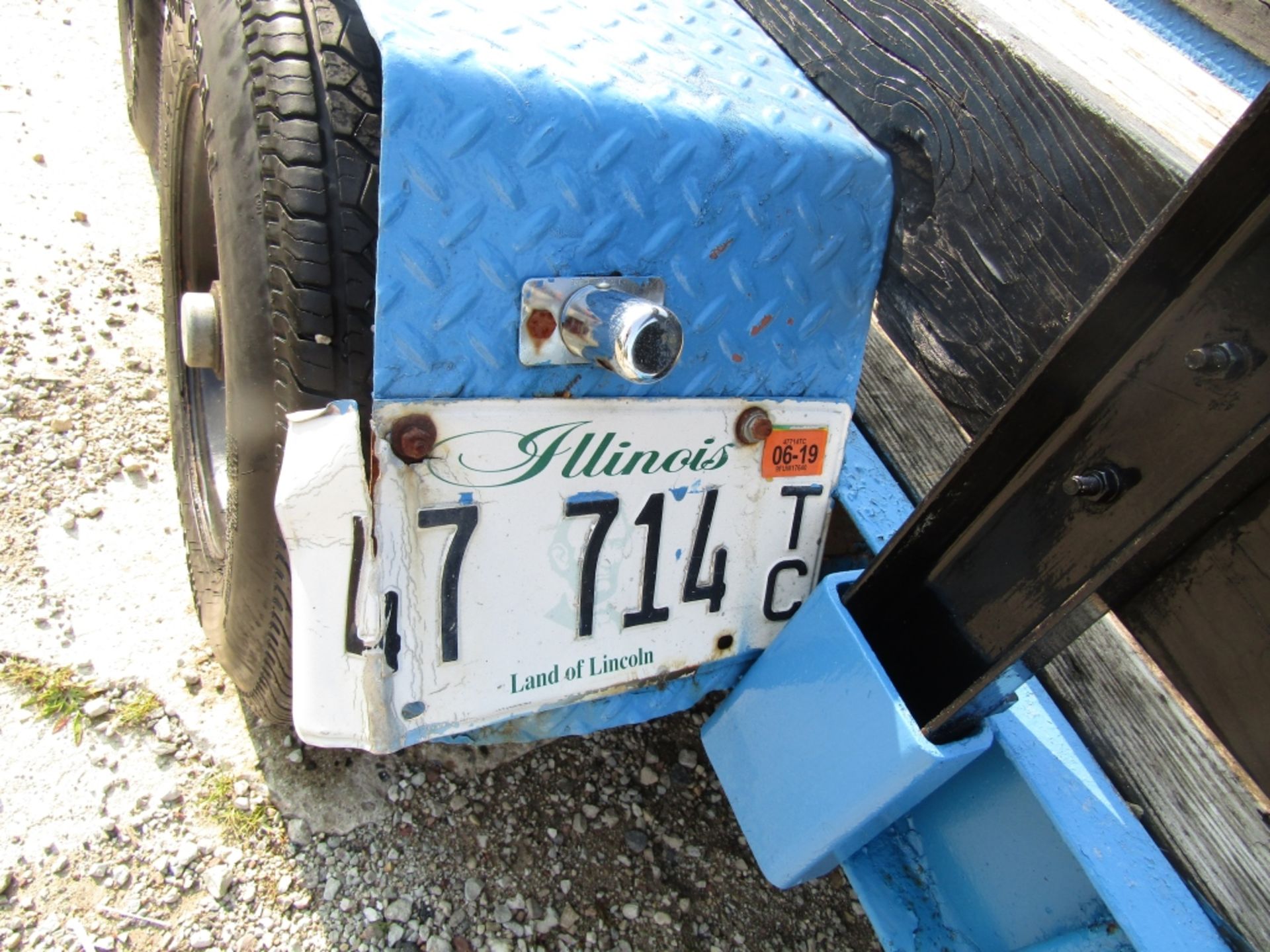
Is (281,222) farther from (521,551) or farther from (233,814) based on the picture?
(233,814)

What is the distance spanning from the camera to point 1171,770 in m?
1.12

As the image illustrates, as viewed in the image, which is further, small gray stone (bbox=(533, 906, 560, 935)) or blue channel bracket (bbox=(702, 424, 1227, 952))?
small gray stone (bbox=(533, 906, 560, 935))

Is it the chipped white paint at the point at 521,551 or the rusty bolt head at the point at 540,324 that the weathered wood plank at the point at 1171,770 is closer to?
the chipped white paint at the point at 521,551

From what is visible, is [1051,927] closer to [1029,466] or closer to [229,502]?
[1029,466]

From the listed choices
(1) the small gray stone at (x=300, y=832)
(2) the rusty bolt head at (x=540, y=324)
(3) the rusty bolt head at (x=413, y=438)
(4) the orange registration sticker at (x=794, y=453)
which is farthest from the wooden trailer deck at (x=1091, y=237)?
(1) the small gray stone at (x=300, y=832)

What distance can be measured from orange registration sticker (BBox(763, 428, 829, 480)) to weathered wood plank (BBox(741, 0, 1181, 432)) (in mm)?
218

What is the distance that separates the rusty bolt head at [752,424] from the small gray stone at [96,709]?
4.50 feet

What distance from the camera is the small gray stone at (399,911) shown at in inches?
60.3

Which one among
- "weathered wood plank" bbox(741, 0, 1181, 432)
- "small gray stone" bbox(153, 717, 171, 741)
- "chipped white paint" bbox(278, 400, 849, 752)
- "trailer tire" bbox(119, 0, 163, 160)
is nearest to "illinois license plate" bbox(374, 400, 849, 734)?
"chipped white paint" bbox(278, 400, 849, 752)

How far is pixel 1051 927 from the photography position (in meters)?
1.15

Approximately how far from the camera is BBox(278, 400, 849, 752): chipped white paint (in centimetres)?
104

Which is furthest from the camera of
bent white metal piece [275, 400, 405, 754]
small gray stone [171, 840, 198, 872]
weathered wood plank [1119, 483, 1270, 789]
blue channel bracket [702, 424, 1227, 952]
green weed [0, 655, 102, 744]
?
green weed [0, 655, 102, 744]

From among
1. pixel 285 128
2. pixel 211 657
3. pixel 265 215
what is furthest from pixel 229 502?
pixel 211 657

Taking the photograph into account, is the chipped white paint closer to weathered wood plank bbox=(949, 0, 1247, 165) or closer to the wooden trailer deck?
the wooden trailer deck
